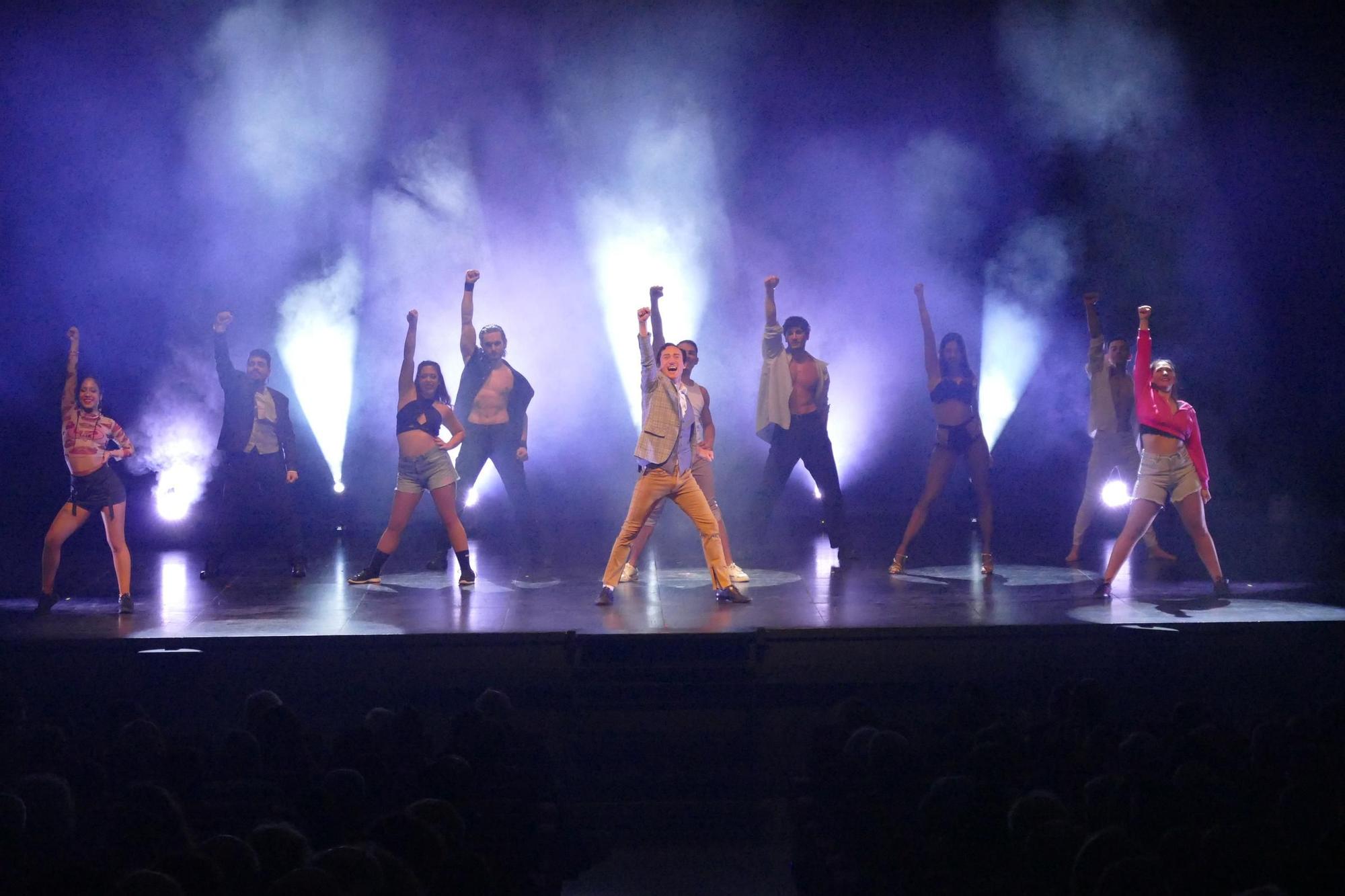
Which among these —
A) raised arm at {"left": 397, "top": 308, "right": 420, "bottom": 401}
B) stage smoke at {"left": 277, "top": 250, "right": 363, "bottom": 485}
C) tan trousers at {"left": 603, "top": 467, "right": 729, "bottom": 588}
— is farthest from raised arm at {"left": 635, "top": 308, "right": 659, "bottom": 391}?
stage smoke at {"left": 277, "top": 250, "right": 363, "bottom": 485}

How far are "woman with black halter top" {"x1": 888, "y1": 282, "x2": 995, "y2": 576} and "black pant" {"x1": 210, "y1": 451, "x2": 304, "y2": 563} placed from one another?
4630 mm

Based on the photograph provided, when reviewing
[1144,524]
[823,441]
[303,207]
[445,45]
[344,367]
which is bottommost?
[1144,524]

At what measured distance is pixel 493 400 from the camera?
9.50 meters

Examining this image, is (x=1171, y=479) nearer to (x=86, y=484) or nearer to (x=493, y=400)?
(x=493, y=400)

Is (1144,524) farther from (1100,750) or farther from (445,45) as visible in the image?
(445,45)

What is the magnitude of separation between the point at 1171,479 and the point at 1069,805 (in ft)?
13.6

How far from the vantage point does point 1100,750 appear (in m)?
4.79

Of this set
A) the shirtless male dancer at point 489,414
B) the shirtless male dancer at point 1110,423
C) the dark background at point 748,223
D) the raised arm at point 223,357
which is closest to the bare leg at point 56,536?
the raised arm at point 223,357

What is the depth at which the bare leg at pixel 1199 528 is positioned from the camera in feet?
26.3

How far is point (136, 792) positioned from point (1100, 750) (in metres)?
3.46

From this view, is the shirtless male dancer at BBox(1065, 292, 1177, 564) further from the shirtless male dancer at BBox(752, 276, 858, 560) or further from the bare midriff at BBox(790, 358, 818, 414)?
the bare midriff at BBox(790, 358, 818, 414)

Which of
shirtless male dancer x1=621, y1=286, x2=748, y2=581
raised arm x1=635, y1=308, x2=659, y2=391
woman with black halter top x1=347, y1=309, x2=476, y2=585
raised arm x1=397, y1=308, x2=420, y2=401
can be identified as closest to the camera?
raised arm x1=635, y1=308, x2=659, y2=391

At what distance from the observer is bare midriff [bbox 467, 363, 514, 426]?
9500mm

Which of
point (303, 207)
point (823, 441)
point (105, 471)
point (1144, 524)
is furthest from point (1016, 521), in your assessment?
point (105, 471)
